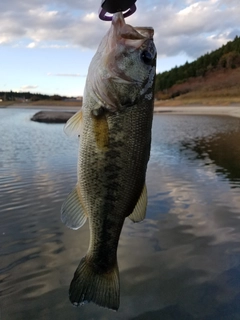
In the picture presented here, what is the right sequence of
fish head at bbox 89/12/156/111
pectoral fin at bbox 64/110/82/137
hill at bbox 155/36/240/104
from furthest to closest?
hill at bbox 155/36/240/104 → pectoral fin at bbox 64/110/82/137 → fish head at bbox 89/12/156/111

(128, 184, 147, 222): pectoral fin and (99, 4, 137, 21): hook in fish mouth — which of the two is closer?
(99, 4, 137, 21): hook in fish mouth

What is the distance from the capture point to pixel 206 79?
105 meters

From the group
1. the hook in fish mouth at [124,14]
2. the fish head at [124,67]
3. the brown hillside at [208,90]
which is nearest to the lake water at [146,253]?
the fish head at [124,67]

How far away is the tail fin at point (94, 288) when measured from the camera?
289 centimetres

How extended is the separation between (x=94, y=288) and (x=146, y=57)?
1.85 metres

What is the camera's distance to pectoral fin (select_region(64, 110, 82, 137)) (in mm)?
2842

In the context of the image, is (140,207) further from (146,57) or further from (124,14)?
(124,14)

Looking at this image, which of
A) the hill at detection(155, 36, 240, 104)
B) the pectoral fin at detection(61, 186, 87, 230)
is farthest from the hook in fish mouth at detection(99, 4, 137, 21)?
the hill at detection(155, 36, 240, 104)

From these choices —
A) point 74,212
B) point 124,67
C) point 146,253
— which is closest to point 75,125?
point 124,67

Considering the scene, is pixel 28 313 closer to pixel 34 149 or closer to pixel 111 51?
pixel 111 51

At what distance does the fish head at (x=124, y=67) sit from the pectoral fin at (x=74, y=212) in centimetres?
79

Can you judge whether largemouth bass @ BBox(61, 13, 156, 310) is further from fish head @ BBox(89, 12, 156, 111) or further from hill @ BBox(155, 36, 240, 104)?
hill @ BBox(155, 36, 240, 104)

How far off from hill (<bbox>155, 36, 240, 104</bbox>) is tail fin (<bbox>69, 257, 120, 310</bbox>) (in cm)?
7446

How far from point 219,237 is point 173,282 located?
1.88 m
